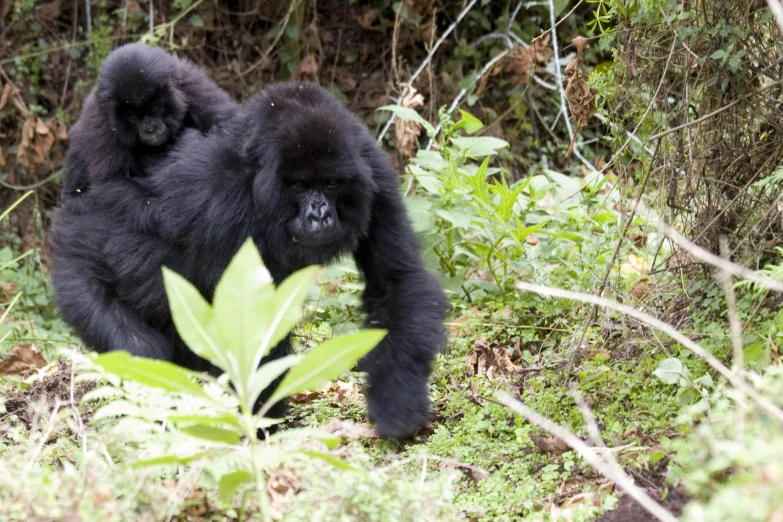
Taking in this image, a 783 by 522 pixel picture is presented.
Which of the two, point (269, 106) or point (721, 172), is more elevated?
point (269, 106)

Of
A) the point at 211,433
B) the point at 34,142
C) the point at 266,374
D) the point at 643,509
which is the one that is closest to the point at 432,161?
the point at 643,509

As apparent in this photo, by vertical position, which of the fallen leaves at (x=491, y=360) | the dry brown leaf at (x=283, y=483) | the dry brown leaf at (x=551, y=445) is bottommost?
the fallen leaves at (x=491, y=360)

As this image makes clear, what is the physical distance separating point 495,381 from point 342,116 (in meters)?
1.38

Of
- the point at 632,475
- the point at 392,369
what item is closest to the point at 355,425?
the point at 392,369

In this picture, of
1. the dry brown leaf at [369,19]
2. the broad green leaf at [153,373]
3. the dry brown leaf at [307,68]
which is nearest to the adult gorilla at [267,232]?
the broad green leaf at [153,373]

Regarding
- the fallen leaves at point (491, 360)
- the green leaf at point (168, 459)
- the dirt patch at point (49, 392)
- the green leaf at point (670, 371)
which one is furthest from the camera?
the dirt patch at point (49, 392)

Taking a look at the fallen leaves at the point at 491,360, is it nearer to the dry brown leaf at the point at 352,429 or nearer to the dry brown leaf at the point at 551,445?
→ the dry brown leaf at the point at 352,429

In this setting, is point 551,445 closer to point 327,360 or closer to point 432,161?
point 327,360

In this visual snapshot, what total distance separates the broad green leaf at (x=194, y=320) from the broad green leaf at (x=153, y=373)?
0.08m

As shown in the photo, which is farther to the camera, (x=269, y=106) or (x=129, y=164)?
(x=129, y=164)

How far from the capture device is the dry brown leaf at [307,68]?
25.3ft

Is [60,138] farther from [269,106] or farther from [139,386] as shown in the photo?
[139,386]

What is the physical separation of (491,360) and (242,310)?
224 centimetres

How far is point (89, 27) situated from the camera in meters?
7.90
